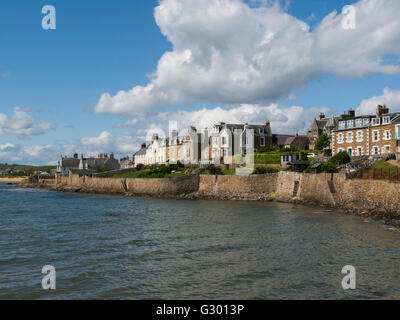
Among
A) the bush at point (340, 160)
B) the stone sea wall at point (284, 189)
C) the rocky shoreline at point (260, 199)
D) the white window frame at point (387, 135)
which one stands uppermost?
the white window frame at point (387, 135)

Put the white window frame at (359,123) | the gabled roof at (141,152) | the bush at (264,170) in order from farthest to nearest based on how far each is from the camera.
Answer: the gabled roof at (141,152)
the white window frame at (359,123)
the bush at (264,170)

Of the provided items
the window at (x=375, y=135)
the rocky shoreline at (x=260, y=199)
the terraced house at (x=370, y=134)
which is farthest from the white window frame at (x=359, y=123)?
the rocky shoreline at (x=260, y=199)

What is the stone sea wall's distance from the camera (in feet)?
98.6

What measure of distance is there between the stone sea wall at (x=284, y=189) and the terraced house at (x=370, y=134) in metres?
13.0

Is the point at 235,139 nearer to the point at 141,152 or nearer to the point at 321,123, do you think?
the point at 321,123

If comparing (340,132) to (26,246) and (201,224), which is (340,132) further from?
(26,246)

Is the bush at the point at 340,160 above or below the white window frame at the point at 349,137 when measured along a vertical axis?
below

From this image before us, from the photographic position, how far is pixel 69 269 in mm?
14570

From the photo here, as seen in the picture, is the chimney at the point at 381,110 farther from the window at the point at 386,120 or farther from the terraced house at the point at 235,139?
the terraced house at the point at 235,139

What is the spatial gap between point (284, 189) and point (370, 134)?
652 inches

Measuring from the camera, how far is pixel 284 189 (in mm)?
44781

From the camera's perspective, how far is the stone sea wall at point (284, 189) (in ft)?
98.6

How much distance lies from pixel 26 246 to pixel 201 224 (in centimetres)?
1171
